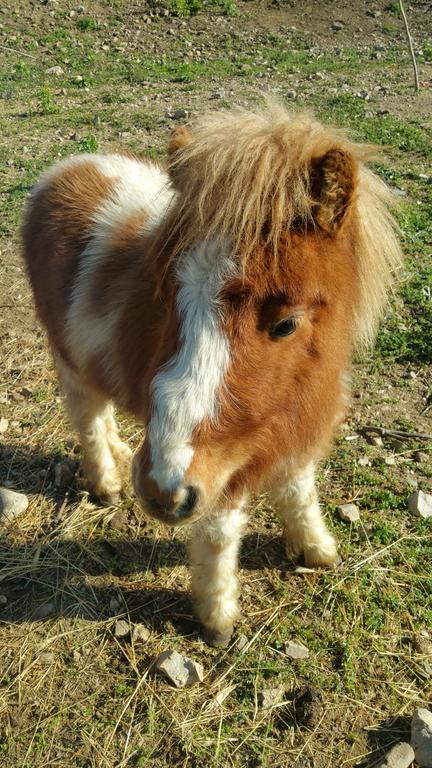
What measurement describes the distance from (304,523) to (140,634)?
1005mm

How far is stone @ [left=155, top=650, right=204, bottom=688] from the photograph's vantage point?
290cm

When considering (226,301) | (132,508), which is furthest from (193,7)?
(226,301)

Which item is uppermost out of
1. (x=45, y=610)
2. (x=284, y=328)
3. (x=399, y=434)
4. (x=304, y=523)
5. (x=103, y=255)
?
(x=284, y=328)

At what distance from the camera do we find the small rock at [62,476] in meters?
3.93

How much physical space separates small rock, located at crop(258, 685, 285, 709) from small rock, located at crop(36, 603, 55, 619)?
1.15 m

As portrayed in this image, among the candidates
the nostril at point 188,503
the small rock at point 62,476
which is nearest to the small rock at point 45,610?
the small rock at point 62,476

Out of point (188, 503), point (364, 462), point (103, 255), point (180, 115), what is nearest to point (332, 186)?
point (188, 503)

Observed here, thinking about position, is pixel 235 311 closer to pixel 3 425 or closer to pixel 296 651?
pixel 296 651

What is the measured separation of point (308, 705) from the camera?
9.14 feet

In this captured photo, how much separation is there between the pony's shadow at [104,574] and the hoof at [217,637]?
9cm

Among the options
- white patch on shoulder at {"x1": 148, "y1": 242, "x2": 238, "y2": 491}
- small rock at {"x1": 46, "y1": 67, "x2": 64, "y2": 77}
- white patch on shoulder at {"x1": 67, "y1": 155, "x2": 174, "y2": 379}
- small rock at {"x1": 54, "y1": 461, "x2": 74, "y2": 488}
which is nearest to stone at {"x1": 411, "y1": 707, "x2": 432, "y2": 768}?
white patch on shoulder at {"x1": 148, "y1": 242, "x2": 238, "y2": 491}

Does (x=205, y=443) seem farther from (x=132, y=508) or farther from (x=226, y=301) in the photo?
(x=132, y=508)

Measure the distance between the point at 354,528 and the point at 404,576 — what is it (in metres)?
0.40

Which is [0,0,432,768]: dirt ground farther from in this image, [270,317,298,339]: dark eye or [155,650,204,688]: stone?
[270,317,298,339]: dark eye
